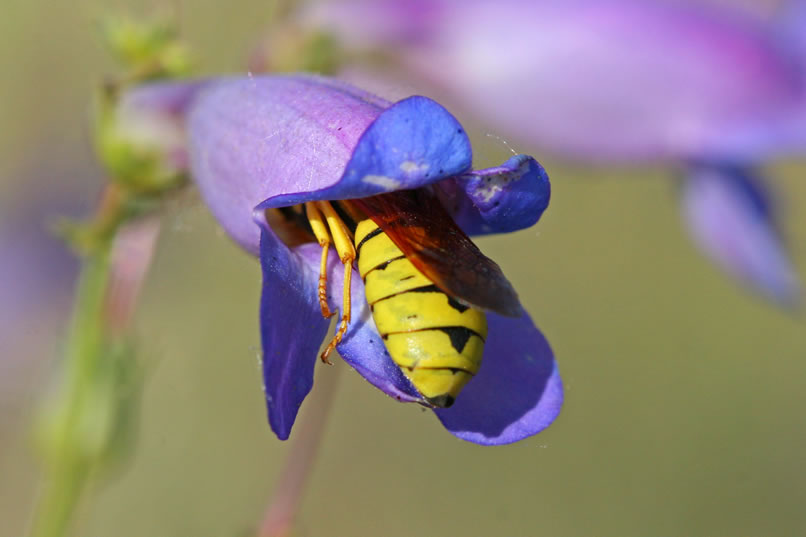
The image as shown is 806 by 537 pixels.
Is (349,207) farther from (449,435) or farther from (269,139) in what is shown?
(449,435)

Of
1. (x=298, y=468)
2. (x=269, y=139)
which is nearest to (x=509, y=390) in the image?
(x=269, y=139)

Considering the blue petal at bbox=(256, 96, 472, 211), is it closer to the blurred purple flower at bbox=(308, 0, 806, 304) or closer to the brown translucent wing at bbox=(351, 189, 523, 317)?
the brown translucent wing at bbox=(351, 189, 523, 317)

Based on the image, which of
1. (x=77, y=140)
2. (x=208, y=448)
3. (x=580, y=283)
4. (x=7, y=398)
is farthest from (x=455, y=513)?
(x=77, y=140)

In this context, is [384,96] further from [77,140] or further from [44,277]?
[77,140]

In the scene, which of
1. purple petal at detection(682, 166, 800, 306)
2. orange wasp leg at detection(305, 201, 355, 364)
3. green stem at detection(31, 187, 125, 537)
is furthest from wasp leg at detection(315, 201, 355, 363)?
purple petal at detection(682, 166, 800, 306)

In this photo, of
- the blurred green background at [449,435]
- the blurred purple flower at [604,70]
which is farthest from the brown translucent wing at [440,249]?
the blurred green background at [449,435]

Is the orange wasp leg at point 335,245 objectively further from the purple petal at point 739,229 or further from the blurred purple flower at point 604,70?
the purple petal at point 739,229
